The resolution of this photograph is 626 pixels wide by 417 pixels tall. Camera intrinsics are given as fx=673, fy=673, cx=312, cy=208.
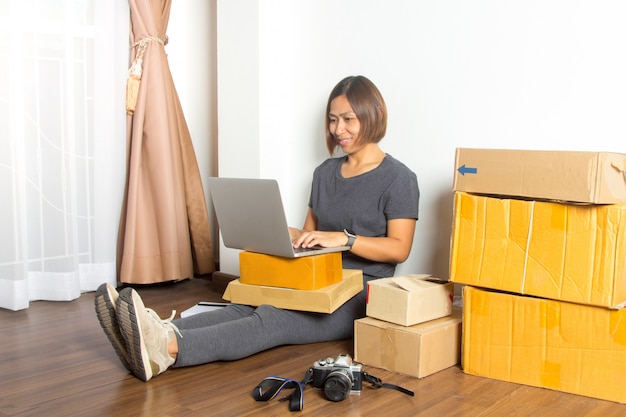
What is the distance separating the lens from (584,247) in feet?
5.40

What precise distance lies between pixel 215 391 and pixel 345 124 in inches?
39.7

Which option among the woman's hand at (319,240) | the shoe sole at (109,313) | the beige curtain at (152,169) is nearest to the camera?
the shoe sole at (109,313)

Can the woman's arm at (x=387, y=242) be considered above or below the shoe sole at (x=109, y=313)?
above

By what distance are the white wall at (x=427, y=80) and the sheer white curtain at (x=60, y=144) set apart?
47 cm

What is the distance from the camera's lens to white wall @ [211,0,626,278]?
1.97 m

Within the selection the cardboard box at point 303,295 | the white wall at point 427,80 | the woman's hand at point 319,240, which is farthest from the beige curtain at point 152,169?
the woman's hand at point 319,240

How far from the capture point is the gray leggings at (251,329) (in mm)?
1835

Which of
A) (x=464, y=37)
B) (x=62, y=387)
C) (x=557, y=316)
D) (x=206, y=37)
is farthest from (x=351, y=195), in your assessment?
(x=206, y=37)

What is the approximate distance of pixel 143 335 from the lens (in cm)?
169

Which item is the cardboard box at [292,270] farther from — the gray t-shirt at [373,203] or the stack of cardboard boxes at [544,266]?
the stack of cardboard boxes at [544,266]

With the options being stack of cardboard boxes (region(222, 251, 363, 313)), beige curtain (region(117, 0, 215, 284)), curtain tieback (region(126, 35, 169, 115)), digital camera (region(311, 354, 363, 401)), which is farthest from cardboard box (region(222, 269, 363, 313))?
curtain tieback (region(126, 35, 169, 115))

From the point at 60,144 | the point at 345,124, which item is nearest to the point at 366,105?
the point at 345,124

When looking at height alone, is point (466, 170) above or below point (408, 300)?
above

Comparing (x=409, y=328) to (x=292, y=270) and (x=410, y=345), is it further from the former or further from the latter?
(x=292, y=270)
